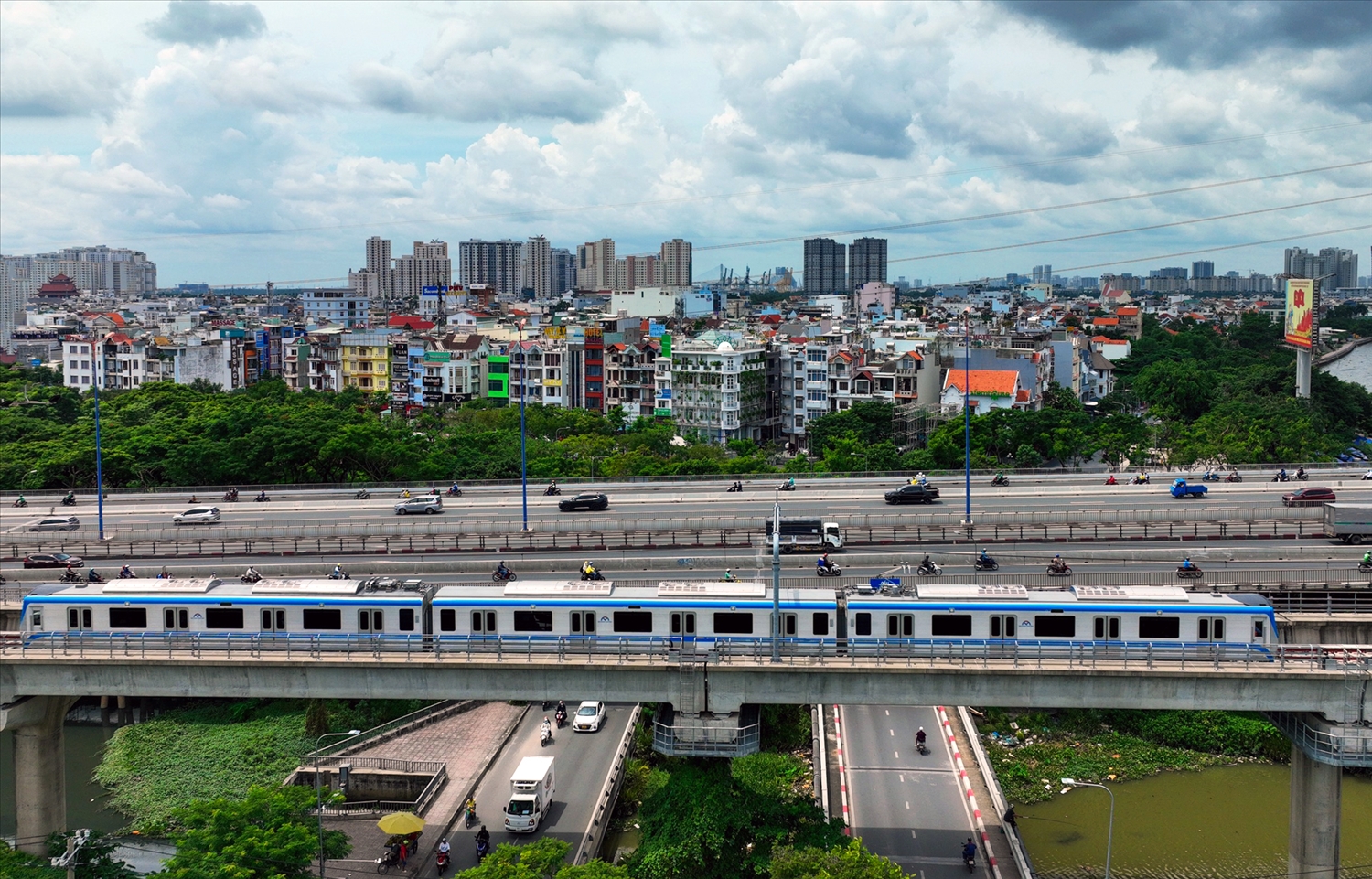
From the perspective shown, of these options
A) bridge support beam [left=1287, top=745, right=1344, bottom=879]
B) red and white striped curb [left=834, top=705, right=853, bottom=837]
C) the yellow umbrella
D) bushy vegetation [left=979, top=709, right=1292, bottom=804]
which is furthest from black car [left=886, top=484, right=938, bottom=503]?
the yellow umbrella

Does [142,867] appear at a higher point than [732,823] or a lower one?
lower

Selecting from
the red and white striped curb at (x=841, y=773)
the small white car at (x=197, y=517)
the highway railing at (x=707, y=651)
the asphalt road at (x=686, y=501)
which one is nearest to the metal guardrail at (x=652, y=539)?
the asphalt road at (x=686, y=501)

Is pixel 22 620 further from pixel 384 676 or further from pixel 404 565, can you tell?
pixel 404 565

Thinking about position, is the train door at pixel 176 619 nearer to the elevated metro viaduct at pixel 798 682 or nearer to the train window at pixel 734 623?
the elevated metro viaduct at pixel 798 682

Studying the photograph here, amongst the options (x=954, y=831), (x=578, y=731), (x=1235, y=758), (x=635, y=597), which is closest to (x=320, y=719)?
(x=578, y=731)

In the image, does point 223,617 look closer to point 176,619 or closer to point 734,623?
point 176,619

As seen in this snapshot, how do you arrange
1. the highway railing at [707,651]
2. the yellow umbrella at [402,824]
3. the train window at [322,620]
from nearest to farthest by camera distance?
the highway railing at [707,651], the train window at [322,620], the yellow umbrella at [402,824]

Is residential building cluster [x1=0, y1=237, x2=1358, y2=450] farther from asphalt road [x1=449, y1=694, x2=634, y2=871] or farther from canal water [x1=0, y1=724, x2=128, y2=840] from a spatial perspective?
asphalt road [x1=449, y1=694, x2=634, y2=871]
